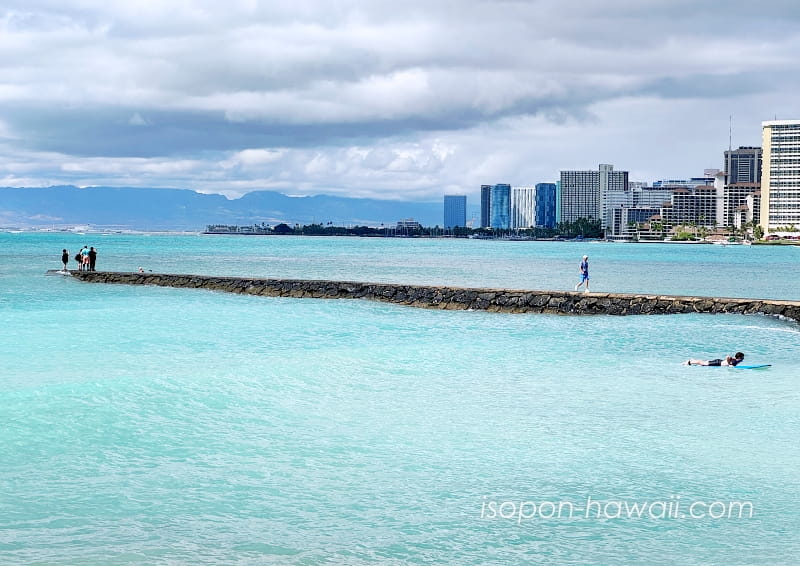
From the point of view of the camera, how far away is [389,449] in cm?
1228

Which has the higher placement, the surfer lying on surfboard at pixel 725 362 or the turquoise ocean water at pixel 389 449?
the surfer lying on surfboard at pixel 725 362

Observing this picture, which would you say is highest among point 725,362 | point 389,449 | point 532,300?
point 532,300

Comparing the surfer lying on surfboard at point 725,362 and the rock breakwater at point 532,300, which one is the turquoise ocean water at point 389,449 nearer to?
the surfer lying on surfboard at point 725,362

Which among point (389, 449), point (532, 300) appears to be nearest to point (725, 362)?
point (389, 449)

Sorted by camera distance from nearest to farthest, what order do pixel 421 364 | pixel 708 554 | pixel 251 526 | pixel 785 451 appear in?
pixel 708 554 < pixel 251 526 < pixel 785 451 < pixel 421 364

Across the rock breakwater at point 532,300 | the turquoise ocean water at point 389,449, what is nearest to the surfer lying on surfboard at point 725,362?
the turquoise ocean water at point 389,449

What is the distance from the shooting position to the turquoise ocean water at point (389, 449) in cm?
888

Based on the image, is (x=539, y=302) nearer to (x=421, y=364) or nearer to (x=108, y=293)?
(x=421, y=364)

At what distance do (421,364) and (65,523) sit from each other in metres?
11.4

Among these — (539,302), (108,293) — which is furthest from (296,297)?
(539,302)

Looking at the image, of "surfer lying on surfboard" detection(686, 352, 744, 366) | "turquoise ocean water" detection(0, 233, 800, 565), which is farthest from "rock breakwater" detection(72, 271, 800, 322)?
"surfer lying on surfboard" detection(686, 352, 744, 366)

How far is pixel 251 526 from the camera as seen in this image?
364 inches

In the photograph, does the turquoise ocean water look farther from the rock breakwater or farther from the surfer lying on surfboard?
the rock breakwater

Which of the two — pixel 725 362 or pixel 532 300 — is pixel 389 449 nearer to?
pixel 725 362
